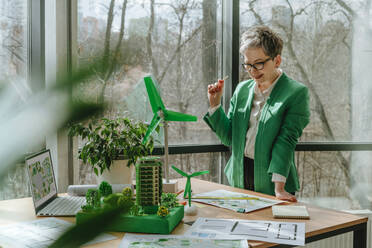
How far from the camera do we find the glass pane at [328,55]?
280 cm

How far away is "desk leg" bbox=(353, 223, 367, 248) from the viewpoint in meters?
1.36

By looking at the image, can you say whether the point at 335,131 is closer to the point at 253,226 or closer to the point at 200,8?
the point at 200,8

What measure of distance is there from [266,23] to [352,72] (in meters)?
0.80

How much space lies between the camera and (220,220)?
4.34 ft

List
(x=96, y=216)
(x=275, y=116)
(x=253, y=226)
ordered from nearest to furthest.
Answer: (x=96, y=216) → (x=253, y=226) → (x=275, y=116)

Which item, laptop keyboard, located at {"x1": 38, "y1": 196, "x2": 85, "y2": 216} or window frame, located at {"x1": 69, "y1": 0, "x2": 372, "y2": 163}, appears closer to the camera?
laptop keyboard, located at {"x1": 38, "y1": 196, "x2": 85, "y2": 216}

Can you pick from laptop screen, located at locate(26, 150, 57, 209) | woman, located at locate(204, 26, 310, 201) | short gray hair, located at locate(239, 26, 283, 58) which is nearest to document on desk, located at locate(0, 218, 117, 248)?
laptop screen, located at locate(26, 150, 57, 209)

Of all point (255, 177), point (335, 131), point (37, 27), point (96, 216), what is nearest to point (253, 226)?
point (255, 177)

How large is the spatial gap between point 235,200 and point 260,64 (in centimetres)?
75

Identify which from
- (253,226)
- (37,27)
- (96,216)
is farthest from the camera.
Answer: (37,27)

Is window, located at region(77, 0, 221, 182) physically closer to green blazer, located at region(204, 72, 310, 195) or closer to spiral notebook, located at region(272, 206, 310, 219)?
green blazer, located at region(204, 72, 310, 195)

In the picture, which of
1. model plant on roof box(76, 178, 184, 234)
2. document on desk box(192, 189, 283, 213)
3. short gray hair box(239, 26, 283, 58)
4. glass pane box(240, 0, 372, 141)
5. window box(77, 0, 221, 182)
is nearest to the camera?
model plant on roof box(76, 178, 184, 234)

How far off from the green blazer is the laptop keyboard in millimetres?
916

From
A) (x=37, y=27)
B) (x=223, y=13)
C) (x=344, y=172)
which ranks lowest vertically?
(x=344, y=172)
